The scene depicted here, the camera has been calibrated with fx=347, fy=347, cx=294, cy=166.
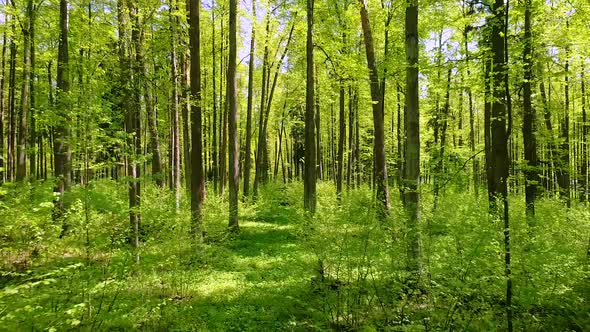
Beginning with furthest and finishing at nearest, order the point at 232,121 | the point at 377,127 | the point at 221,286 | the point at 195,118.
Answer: the point at 232,121
the point at 377,127
the point at 195,118
the point at 221,286

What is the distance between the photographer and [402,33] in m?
14.6

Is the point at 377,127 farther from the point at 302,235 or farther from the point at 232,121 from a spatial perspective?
the point at 302,235

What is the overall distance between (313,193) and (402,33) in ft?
26.4

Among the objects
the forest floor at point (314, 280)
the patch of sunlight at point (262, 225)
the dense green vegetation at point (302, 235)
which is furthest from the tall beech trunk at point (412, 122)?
the patch of sunlight at point (262, 225)

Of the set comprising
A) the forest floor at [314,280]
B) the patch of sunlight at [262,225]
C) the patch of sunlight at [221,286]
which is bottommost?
the patch of sunlight at [221,286]

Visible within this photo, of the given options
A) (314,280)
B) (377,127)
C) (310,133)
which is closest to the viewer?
(314,280)

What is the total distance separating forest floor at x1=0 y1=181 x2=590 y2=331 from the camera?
172 inches

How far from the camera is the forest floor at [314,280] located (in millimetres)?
4375

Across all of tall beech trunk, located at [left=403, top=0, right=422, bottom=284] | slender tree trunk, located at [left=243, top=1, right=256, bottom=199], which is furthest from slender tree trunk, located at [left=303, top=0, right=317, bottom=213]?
tall beech trunk, located at [left=403, top=0, right=422, bottom=284]

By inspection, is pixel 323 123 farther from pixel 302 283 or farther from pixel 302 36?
pixel 302 283

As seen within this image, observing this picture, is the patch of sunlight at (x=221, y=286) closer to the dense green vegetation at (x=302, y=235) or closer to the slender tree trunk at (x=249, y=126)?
the dense green vegetation at (x=302, y=235)

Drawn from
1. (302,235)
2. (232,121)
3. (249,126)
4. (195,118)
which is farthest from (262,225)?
(302,235)

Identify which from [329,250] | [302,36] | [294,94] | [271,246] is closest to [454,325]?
[329,250]

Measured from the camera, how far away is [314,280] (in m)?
6.19
